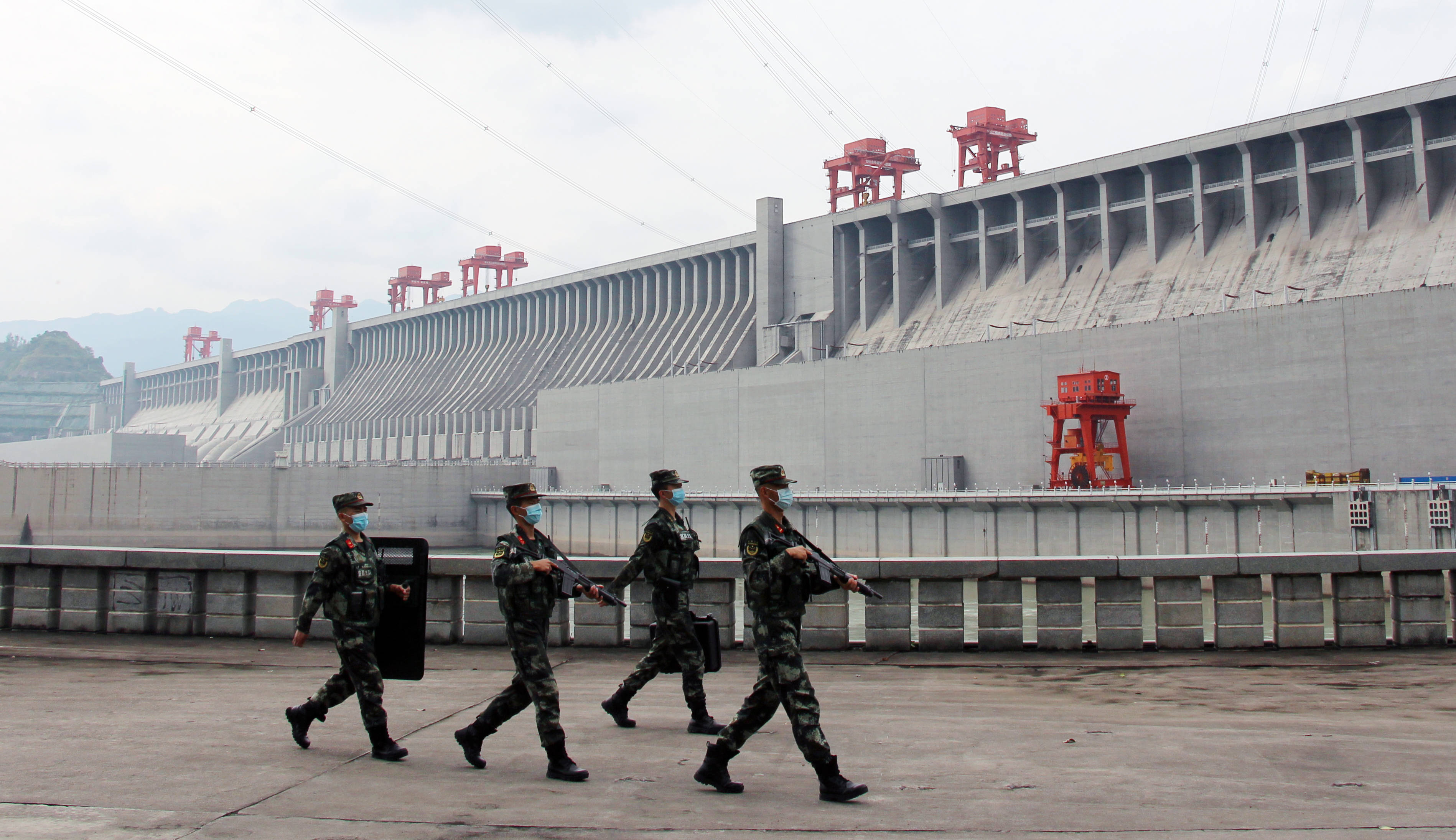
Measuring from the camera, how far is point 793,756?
863cm

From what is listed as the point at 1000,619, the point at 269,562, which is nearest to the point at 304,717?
the point at 269,562

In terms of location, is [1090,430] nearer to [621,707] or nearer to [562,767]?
[621,707]

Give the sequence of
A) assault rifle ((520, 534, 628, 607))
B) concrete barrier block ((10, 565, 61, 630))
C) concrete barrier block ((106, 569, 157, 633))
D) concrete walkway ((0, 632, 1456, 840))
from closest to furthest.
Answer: concrete walkway ((0, 632, 1456, 840)) < assault rifle ((520, 534, 628, 607)) < concrete barrier block ((106, 569, 157, 633)) < concrete barrier block ((10, 565, 61, 630))

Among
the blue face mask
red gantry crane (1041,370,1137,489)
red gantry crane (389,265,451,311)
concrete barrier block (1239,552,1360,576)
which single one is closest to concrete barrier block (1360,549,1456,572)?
concrete barrier block (1239,552,1360,576)

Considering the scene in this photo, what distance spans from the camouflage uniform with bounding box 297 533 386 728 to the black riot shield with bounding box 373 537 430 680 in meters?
0.27

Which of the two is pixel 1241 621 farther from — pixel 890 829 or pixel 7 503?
pixel 7 503

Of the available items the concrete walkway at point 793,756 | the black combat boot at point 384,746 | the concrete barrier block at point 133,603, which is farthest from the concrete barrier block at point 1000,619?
the concrete barrier block at point 133,603

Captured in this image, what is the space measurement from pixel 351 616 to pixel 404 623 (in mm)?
559

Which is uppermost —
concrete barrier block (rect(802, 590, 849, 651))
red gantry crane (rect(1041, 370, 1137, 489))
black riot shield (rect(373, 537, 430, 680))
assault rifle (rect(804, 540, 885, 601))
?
red gantry crane (rect(1041, 370, 1137, 489))

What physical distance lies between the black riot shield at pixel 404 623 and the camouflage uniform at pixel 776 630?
2780 millimetres

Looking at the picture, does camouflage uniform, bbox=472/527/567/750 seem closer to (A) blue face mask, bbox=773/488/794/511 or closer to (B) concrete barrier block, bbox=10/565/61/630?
(A) blue face mask, bbox=773/488/794/511

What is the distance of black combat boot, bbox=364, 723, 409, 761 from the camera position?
823 cm

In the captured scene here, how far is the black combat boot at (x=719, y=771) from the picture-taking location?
7363 millimetres

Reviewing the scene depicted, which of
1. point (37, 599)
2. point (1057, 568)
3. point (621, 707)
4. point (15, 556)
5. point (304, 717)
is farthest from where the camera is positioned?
point (37, 599)
